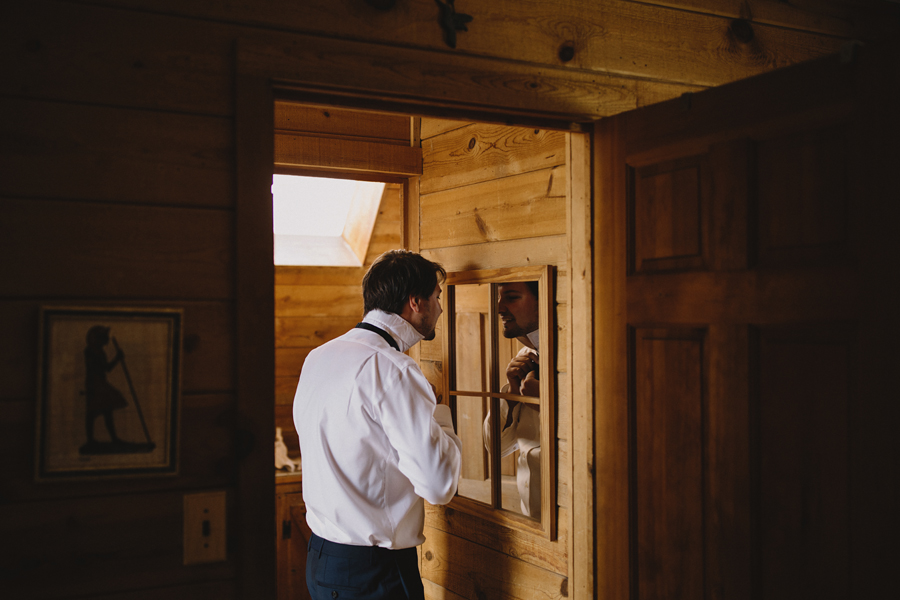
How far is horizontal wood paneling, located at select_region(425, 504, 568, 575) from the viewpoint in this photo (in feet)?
6.43

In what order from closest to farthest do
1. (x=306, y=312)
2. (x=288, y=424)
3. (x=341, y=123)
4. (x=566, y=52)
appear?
(x=566, y=52) → (x=341, y=123) → (x=306, y=312) → (x=288, y=424)

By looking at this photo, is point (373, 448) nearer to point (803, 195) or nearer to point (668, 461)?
point (668, 461)

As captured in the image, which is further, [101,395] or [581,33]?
[581,33]

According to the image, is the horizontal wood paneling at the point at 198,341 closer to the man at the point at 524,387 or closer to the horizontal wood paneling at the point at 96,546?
the horizontal wood paneling at the point at 96,546

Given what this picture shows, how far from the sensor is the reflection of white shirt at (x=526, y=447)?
216 cm

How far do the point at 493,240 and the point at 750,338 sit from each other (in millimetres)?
1058

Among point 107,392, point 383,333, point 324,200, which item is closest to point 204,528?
point 107,392

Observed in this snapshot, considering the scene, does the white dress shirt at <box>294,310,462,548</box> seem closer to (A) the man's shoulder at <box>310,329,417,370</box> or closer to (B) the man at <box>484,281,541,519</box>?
(A) the man's shoulder at <box>310,329,417,370</box>

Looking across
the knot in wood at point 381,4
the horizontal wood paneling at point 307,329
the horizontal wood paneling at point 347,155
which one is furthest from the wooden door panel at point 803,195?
the horizontal wood paneling at point 307,329

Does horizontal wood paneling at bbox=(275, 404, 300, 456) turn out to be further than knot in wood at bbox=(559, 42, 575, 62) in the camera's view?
Yes

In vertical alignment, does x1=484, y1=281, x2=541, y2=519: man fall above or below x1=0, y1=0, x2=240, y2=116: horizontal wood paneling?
below

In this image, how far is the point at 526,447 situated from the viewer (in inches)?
87.0

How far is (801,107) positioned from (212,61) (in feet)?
3.86

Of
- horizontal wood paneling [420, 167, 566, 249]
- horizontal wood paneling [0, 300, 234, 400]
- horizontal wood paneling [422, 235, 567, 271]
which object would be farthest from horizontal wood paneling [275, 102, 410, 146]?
horizontal wood paneling [0, 300, 234, 400]
